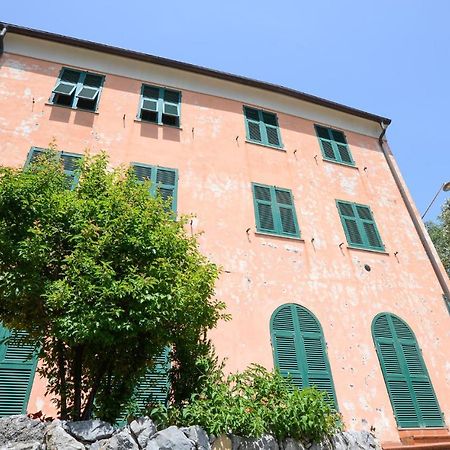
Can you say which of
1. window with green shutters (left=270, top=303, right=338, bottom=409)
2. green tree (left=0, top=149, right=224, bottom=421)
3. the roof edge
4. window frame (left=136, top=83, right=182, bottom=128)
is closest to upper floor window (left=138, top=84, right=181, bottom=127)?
window frame (left=136, top=83, right=182, bottom=128)

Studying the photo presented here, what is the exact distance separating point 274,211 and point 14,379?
6.27m

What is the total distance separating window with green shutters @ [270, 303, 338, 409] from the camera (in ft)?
24.3

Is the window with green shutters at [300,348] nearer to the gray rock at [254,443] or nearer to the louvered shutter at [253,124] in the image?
the gray rock at [254,443]

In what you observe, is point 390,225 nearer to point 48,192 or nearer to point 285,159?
point 285,159

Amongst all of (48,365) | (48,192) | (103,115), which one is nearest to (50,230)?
(48,192)

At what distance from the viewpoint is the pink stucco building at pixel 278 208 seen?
7668 millimetres

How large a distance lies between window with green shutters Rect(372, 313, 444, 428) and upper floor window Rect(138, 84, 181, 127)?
23.2 ft

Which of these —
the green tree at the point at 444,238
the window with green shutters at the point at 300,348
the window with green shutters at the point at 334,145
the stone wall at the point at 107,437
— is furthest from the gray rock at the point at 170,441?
the green tree at the point at 444,238

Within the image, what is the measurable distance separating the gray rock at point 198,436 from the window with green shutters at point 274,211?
5254 millimetres

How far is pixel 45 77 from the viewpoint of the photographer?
10.3m

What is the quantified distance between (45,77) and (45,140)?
2326 millimetres

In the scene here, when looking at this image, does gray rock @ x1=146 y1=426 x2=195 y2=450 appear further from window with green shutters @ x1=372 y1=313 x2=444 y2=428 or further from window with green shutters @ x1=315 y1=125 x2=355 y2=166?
window with green shutters @ x1=315 y1=125 x2=355 y2=166

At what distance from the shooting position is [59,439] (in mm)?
3920

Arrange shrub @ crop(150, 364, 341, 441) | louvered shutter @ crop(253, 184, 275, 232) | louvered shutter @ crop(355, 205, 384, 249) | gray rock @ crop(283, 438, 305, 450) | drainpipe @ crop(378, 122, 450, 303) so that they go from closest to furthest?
shrub @ crop(150, 364, 341, 441) < gray rock @ crop(283, 438, 305, 450) < louvered shutter @ crop(253, 184, 275, 232) < drainpipe @ crop(378, 122, 450, 303) < louvered shutter @ crop(355, 205, 384, 249)
